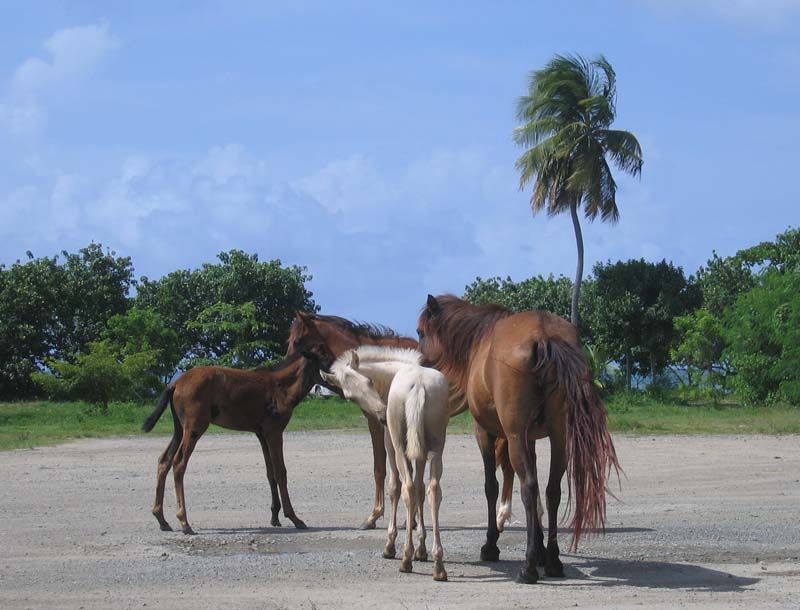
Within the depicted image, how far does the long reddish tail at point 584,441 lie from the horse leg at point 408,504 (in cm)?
126

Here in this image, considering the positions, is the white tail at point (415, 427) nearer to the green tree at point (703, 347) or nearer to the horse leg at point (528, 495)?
the horse leg at point (528, 495)

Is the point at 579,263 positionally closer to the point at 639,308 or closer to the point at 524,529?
the point at 639,308

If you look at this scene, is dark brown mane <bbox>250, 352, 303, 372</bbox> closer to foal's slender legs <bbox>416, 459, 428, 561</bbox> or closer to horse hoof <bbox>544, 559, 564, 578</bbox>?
foal's slender legs <bbox>416, 459, 428, 561</bbox>

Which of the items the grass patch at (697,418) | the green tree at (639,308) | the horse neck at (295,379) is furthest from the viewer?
the green tree at (639,308)

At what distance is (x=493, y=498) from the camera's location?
930 centimetres

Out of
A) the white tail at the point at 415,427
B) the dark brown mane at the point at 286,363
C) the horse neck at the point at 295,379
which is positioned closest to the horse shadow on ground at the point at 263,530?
the horse neck at the point at 295,379

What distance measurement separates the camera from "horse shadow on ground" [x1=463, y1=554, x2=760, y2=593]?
824 cm

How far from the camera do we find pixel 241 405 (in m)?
12.0

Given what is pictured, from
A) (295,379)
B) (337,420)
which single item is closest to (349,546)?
(295,379)

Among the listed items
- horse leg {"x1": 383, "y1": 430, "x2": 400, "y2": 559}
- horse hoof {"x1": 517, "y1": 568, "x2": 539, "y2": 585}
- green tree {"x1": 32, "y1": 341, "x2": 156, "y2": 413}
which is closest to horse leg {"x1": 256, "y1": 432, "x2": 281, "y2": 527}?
horse leg {"x1": 383, "y1": 430, "x2": 400, "y2": 559}

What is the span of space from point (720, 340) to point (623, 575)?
30889 millimetres

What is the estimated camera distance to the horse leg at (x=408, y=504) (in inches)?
344

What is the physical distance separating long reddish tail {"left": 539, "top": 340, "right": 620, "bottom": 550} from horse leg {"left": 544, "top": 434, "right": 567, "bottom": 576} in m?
0.19

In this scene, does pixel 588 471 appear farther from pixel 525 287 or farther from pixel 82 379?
pixel 525 287
